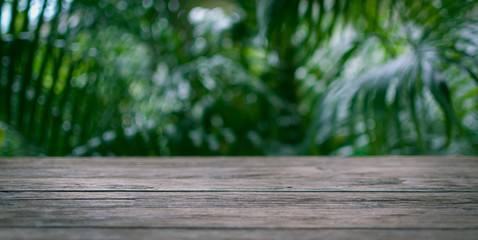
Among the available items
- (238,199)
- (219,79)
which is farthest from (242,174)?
(219,79)

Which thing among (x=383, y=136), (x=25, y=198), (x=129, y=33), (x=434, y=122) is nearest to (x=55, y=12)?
(x=129, y=33)

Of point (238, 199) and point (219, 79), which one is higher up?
point (219, 79)

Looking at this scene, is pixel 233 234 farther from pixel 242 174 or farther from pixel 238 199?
pixel 242 174

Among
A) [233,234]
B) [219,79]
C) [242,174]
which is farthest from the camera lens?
[219,79]

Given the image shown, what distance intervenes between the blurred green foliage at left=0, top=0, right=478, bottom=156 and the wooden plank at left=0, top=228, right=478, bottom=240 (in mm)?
397

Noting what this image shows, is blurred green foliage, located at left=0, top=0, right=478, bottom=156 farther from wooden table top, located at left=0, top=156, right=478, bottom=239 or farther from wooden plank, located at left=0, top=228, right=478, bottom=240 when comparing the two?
wooden plank, located at left=0, top=228, right=478, bottom=240

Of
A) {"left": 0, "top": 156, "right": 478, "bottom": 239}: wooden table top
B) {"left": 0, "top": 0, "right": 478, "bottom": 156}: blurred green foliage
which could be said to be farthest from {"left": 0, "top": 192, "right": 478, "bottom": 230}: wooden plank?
{"left": 0, "top": 0, "right": 478, "bottom": 156}: blurred green foliage

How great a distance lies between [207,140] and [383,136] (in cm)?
49

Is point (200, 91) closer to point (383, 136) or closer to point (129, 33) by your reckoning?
point (129, 33)

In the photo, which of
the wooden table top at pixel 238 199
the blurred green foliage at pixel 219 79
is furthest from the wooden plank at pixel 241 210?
the blurred green foliage at pixel 219 79

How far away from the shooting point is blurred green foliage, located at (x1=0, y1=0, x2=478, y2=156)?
2.34 feet

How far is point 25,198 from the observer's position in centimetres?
34

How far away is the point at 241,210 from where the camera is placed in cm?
30

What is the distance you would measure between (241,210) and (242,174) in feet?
0.50
